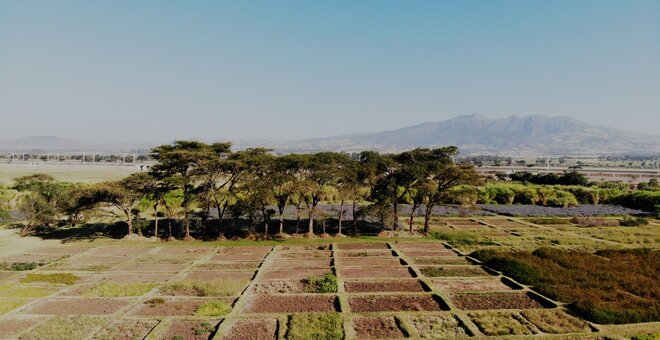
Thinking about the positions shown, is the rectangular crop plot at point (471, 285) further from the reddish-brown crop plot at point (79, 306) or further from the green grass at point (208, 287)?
the reddish-brown crop plot at point (79, 306)

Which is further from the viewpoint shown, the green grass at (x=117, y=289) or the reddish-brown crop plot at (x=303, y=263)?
the reddish-brown crop plot at (x=303, y=263)

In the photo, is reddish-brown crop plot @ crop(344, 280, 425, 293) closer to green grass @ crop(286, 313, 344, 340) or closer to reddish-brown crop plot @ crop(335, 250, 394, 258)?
green grass @ crop(286, 313, 344, 340)

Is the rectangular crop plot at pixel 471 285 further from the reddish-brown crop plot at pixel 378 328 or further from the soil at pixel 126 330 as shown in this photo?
the soil at pixel 126 330

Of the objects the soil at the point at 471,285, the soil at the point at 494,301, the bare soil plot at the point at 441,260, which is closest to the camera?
the soil at the point at 494,301

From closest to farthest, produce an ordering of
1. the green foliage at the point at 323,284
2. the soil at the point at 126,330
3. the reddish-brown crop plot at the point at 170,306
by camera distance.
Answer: the soil at the point at 126,330
the reddish-brown crop plot at the point at 170,306
the green foliage at the point at 323,284

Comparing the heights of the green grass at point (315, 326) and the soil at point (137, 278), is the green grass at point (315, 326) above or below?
above

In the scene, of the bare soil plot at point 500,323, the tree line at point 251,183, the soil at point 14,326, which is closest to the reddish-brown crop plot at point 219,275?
the soil at point 14,326

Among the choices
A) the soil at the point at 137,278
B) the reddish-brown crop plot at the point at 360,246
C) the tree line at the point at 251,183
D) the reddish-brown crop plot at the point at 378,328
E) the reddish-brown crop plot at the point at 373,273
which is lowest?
the reddish-brown crop plot at the point at 360,246

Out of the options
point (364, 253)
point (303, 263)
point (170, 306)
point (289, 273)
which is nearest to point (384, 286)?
point (289, 273)

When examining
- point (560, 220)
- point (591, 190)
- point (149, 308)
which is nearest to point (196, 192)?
point (149, 308)
